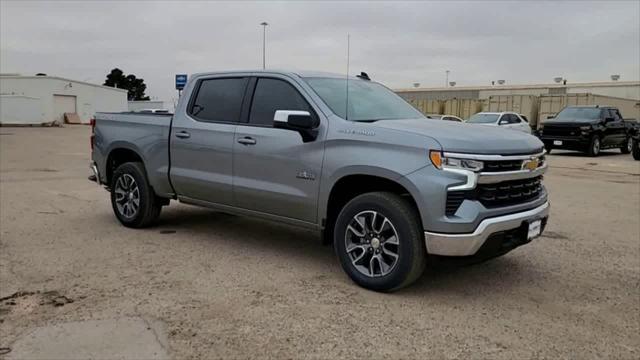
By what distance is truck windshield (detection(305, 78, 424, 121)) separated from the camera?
5262 millimetres

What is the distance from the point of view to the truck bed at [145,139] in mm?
6496

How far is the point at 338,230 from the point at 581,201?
21.3ft

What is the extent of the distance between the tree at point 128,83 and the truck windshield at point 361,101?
85.1m

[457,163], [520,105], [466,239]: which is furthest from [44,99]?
[466,239]

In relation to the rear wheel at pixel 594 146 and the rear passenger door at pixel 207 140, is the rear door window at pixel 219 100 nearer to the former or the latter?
the rear passenger door at pixel 207 140

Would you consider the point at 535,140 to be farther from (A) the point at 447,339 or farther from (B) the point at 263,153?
(B) the point at 263,153

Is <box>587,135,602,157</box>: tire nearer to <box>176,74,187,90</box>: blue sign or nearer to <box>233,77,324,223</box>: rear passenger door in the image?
<box>176,74,187,90</box>: blue sign

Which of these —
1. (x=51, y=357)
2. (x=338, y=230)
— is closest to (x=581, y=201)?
(x=338, y=230)

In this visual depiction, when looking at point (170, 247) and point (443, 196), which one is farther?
point (170, 247)

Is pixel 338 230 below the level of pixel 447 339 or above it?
above

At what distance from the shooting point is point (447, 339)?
12.4ft

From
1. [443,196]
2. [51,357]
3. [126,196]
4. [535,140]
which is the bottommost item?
[51,357]

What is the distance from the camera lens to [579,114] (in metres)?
22.0

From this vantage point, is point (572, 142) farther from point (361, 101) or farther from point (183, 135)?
point (183, 135)
